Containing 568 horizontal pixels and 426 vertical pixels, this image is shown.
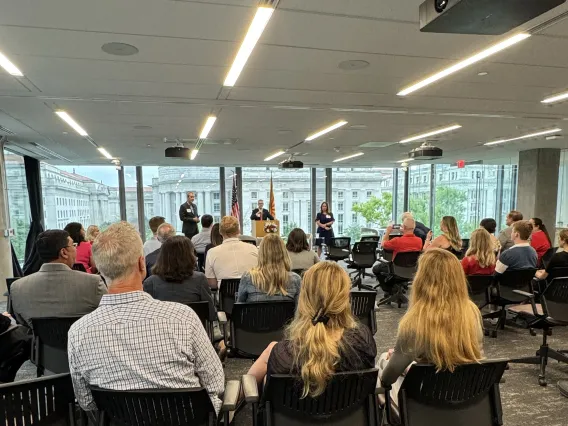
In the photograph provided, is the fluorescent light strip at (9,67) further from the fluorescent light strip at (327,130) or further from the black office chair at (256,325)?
the fluorescent light strip at (327,130)

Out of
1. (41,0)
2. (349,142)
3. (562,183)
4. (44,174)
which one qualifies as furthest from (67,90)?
(562,183)

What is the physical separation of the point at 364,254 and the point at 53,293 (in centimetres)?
500

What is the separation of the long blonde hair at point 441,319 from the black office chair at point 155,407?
100 cm

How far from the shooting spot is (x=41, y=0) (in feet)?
6.79

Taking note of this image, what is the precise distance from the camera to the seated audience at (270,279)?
Answer: 2910mm

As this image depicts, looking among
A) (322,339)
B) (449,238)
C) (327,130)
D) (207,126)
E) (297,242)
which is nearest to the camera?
(322,339)

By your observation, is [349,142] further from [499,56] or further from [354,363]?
[354,363]

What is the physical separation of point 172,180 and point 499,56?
415 inches

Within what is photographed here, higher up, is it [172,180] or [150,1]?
[150,1]

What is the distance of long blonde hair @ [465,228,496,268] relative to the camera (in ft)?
13.8

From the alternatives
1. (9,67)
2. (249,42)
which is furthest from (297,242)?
(9,67)

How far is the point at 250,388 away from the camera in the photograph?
66.1 inches

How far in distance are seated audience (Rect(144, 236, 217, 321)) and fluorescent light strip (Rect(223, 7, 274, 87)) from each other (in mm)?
1535

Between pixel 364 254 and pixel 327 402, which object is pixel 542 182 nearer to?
pixel 364 254
